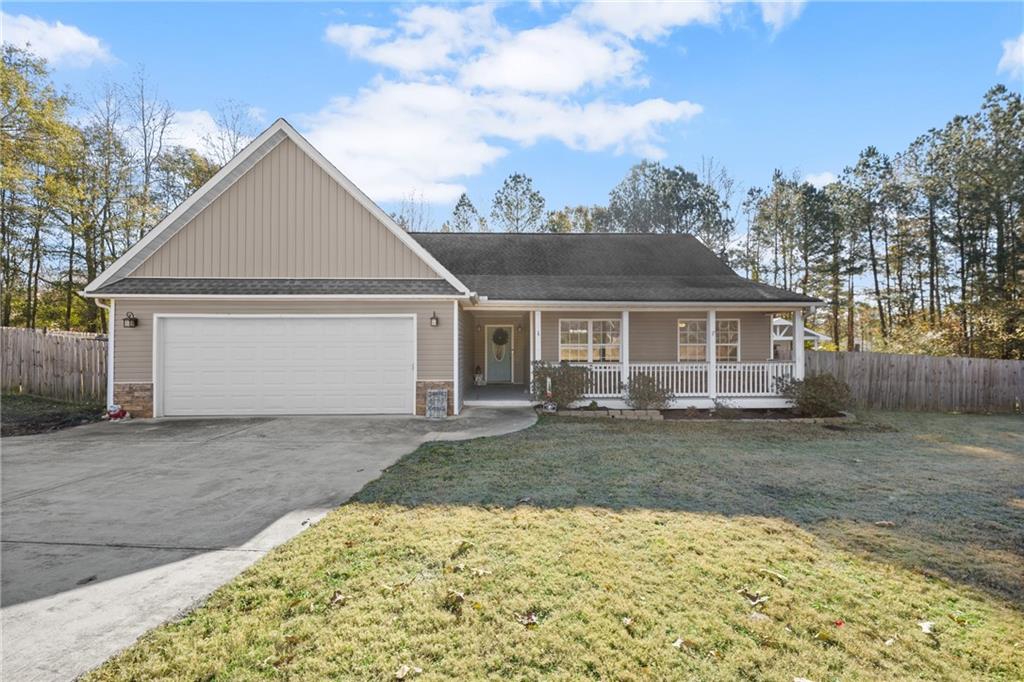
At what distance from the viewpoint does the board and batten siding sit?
43.7 feet

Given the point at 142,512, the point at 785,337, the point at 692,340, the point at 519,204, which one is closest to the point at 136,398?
the point at 142,512

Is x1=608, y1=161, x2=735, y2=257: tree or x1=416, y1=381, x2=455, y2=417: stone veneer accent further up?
x1=608, y1=161, x2=735, y2=257: tree

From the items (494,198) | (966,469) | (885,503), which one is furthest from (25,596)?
(494,198)

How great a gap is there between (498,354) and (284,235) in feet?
25.0

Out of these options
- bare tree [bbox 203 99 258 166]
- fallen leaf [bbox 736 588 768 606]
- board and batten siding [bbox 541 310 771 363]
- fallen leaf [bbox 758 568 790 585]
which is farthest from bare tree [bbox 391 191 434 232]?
fallen leaf [bbox 736 588 768 606]

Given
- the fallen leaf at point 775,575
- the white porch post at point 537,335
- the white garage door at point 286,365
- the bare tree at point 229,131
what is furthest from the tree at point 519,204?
the fallen leaf at point 775,575

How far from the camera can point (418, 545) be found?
3.69 meters

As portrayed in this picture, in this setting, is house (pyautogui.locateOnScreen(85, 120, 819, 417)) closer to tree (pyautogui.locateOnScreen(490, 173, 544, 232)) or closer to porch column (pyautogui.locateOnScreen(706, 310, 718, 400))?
porch column (pyautogui.locateOnScreen(706, 310, 718, 400))

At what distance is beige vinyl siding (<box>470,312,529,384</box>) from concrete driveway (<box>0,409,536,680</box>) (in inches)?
237

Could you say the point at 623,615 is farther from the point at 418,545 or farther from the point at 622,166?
the point at 622,166

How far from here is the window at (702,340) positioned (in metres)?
13.4

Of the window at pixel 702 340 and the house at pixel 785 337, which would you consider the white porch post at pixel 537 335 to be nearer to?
the window at pixel 702 340

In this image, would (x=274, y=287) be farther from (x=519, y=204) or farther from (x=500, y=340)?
(x=519, y=204)

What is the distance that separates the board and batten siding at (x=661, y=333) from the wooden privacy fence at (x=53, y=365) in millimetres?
11664
